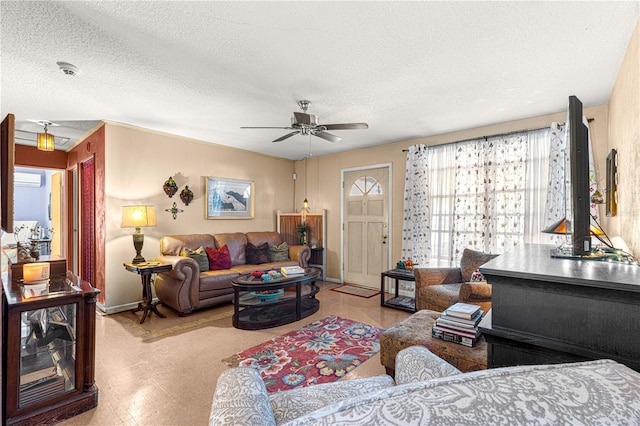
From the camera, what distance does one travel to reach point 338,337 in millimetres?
3156

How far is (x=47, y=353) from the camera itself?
2043mm

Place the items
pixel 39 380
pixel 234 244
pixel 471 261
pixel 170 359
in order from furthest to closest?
pixel 234 244 < pixel 471 261 < pixel 170 359 < pixel 39 380

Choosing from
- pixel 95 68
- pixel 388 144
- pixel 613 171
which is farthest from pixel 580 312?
pixel 388 144

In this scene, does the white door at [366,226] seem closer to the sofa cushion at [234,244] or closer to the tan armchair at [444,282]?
the tan armchair at [444,282]

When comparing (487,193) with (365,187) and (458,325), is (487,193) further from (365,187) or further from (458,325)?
(458,325)

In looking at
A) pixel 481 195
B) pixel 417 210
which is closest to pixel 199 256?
pixel 417 210

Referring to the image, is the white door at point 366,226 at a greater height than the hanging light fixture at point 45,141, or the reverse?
the hanging light fixture at point 45,141

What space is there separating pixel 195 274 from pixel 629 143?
438 cm

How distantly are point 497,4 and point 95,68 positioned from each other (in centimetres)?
299

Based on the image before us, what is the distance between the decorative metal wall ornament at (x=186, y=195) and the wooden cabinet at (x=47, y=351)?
8.59 ft

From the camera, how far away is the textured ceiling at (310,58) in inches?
70.8

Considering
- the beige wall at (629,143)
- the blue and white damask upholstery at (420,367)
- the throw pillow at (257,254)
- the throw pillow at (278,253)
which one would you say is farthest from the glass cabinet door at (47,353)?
the beige wall at (629,143)

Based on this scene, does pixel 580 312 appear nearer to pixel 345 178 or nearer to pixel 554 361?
pixel 554 361

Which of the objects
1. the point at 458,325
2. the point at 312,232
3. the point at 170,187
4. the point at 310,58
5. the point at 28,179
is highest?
the point at 310,58
